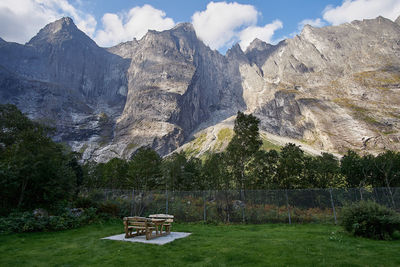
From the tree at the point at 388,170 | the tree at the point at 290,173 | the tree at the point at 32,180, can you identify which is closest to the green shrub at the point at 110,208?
the tree at the point at 32,180

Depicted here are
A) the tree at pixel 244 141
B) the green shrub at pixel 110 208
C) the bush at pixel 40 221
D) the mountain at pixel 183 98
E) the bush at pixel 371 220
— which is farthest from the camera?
the mountain at pixel 183 98

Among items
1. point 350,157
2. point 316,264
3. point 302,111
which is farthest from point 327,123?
point 316,264

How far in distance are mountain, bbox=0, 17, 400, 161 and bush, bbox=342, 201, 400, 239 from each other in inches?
4779

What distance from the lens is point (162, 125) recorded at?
152 m

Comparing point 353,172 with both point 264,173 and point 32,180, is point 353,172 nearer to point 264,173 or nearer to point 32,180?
point 264,173

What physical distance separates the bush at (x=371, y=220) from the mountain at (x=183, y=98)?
12140 centimetres

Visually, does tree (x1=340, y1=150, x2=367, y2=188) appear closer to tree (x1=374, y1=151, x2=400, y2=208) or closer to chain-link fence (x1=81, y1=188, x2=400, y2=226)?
tree (x1=374, y1=151, x2=400, y2=208)

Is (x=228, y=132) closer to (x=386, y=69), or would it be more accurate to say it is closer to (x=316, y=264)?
(x=386, y=69)

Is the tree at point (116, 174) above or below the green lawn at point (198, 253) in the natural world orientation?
above

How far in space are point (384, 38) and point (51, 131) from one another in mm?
244627

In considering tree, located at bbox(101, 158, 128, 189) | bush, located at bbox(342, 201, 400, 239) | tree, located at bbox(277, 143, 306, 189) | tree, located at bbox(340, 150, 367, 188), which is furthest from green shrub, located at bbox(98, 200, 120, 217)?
tree, located at bbox(340, 150, 367, 188)

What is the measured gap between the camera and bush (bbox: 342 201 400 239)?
9547mm

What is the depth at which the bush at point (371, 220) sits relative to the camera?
31.3 feet

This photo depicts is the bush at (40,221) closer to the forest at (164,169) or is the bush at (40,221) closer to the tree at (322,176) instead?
the forest at (164,169)
